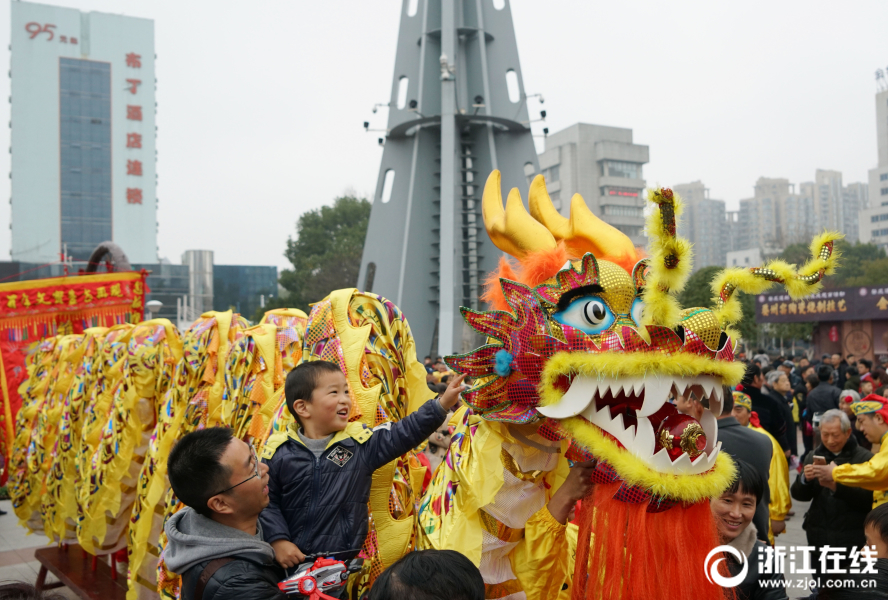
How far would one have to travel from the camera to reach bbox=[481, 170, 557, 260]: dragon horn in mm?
2332

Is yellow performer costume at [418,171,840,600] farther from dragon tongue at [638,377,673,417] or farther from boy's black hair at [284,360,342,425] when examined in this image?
boy's black hair at [284,360,342,425]

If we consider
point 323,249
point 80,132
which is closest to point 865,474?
point 323,249

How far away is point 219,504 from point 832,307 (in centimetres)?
2142

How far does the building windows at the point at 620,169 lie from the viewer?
1925 inches

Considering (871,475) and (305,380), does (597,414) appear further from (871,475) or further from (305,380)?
(871,475)

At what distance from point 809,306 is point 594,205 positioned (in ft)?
102

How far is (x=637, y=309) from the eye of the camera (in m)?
1.98

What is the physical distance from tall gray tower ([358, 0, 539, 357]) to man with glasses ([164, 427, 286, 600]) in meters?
15.1

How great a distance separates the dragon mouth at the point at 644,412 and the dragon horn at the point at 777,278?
8.5 inches

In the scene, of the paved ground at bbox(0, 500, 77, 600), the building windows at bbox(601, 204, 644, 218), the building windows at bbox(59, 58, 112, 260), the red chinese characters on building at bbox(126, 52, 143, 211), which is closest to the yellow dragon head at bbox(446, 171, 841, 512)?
the paved ground at bbox(0, 500, 77, 600)

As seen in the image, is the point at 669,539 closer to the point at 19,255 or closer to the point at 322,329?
the point at 322,329

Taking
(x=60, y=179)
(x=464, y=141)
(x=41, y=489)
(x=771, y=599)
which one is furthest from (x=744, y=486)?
(x=60, y=179)

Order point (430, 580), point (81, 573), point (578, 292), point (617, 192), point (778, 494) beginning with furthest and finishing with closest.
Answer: point (617, 192), point (81, 573), point (778, 494), point (578, 292), point (430, 580)

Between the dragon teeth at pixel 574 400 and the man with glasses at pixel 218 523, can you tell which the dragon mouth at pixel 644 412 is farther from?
the man with glasses at pixel 218 523
